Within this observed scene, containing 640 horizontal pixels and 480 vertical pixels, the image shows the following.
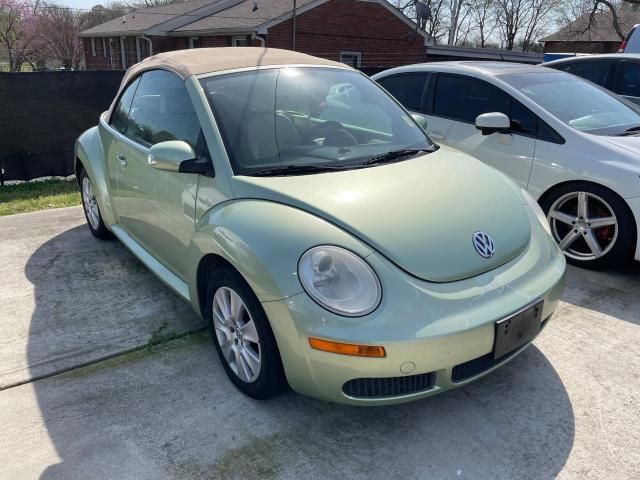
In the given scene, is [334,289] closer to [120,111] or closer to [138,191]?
[138,191]

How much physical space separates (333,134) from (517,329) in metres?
1.48

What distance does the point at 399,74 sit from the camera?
222 inches

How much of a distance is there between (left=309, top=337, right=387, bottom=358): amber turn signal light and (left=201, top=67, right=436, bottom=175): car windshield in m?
0.96

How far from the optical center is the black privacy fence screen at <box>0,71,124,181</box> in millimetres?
6910

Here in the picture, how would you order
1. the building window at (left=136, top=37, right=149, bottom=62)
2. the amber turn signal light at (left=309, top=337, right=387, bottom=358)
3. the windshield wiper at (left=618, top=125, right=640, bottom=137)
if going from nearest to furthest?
the amber turn signal light at (left=309, top=337, right=387, bottom=358)
the windshield wiper at (left=618, top=125, right=640, bottom=137)
the building window at (left=136, top=37, right=149, bottom=62)

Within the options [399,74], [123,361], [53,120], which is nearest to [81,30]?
[53,120]

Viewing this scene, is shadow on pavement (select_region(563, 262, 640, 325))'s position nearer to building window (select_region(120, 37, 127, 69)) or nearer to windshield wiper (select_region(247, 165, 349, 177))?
windshield wiper (select_region(247, 165, 349, 177))

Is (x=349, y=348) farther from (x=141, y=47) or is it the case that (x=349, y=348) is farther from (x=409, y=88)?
(x=141, y=47)

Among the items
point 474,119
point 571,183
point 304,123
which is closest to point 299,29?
point 474,119

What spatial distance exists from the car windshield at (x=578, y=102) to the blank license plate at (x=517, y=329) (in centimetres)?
252

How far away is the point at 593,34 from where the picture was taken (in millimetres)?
40906

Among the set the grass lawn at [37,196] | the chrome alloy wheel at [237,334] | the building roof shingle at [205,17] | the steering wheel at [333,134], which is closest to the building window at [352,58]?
the building roof shingle at [205,17]

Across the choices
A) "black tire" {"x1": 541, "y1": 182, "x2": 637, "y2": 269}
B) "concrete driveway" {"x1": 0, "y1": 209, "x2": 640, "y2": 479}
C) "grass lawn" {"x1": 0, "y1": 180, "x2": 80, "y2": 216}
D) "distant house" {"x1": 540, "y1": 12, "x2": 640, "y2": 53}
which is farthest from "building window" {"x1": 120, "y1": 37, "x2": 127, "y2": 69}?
"distant house" {"x1": 540, "y1": 12, "x2": 640, "y2": 53}

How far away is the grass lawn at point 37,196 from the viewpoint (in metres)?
5.87
